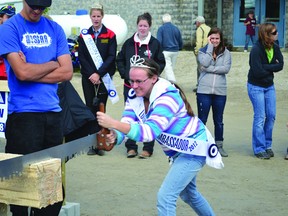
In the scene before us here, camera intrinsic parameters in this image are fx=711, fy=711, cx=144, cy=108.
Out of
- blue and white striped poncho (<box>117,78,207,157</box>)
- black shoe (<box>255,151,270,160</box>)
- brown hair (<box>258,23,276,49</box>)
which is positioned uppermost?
brown hair (<box>258,23,276,49</box>)

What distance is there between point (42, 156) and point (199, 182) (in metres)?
4.02

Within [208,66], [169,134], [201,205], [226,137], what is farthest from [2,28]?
[226,137]

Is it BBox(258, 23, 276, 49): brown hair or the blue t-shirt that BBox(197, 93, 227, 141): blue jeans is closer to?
BBox(258, 23, 276, 49): brown hair

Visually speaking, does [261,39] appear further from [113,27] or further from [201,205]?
[113,27]

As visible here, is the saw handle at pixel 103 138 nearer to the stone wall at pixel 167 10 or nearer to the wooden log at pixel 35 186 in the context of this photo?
the wooden log at pixel 35 186

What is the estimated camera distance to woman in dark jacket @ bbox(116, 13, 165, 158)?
1045 cm

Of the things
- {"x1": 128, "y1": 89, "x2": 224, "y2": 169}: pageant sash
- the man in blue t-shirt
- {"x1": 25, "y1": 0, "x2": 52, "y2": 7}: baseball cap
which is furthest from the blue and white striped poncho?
{"x1": 25, "y1": 0, "x2": 52, "y2": 7}: baseball cap

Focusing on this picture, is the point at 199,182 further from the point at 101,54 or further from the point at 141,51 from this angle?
the point at 101,54

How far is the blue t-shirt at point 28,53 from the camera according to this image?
584 cm

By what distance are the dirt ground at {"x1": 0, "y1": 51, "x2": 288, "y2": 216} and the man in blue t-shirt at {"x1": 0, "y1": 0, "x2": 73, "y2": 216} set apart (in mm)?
1895

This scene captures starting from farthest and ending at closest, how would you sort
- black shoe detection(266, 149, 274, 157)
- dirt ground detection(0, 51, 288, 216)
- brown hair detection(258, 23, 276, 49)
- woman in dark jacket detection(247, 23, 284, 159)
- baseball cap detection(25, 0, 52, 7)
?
black shoe detection(266, 149, 274, 157)
woman in dark jacket detection(247, 23, 284, 159)
brown hair detection(258, 23, 276, 49)
dirt ground detection(0, 51, 288, 216)
baseball cap detection(25, 0, 52, 7)

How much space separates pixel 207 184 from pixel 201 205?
2450 mm

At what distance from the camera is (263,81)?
34.2 feet

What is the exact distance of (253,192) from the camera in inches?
340
